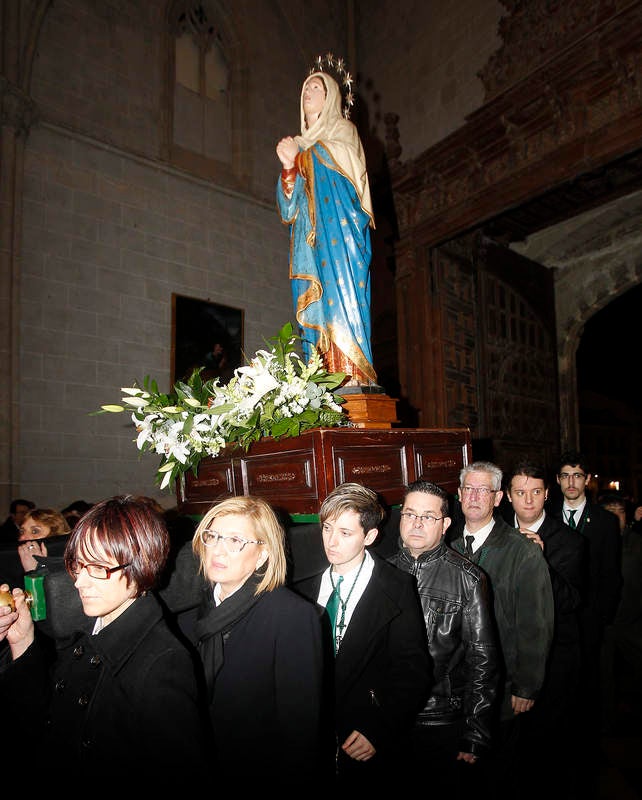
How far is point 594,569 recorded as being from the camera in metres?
4.19

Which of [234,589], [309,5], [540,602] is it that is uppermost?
[309,5]

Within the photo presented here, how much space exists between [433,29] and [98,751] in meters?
11.5

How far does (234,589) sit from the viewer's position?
6.85ft

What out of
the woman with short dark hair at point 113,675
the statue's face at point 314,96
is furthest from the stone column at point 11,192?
the woman with short dark hair at point 113,675

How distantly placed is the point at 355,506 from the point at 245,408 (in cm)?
105

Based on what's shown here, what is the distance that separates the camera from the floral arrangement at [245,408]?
3264mm

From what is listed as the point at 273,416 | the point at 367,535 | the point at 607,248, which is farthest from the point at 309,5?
the point at 367,535

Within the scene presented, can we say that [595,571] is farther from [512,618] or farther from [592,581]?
[512,618]

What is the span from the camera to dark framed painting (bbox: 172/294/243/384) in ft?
31.5

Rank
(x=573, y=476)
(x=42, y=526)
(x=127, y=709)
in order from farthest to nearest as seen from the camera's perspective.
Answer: (x=573, y=476) → (x=42, y=526) → (x=127, y=709)

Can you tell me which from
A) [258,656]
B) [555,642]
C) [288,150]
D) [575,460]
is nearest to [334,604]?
[258,656]

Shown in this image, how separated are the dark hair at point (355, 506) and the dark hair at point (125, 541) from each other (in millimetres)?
831

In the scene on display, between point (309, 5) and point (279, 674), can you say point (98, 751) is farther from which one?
point (309, 5)

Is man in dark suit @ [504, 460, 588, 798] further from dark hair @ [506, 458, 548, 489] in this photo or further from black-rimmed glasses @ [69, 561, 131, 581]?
black-rimmed glasses @ [69, 561, 131, 581]
